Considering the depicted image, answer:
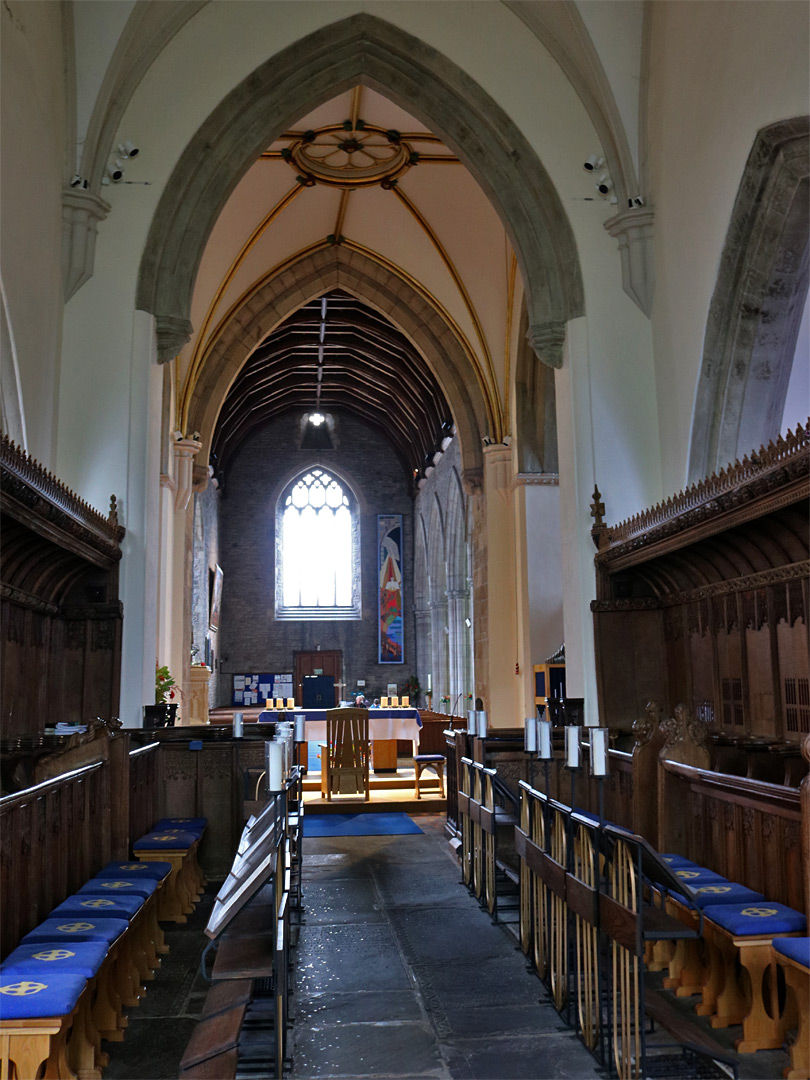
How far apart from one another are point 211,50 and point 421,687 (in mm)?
15682

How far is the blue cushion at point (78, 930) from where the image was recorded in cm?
299


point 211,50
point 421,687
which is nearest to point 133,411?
point 211,50

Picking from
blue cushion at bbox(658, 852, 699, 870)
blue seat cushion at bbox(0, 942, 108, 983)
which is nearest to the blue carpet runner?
blue cushion at bbox(658, 852, 699, 870)

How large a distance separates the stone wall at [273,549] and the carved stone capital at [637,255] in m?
14.9

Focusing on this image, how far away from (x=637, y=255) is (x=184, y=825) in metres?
5.64

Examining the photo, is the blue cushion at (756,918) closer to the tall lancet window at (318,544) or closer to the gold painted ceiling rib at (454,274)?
the gold painted ceiling rib at (454,274)

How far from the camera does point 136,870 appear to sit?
4055mm

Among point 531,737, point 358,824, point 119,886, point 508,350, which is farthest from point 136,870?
point 508,350

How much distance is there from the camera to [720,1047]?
122 inches

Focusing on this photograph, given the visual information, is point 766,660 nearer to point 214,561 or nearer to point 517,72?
point 517,72

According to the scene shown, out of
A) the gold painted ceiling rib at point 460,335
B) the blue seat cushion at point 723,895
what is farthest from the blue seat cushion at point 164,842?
the gold painted ceiling rib at point 460,335

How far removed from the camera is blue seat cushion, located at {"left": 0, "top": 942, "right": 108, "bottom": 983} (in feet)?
8.74

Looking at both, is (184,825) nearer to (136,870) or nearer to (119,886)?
(136,870)

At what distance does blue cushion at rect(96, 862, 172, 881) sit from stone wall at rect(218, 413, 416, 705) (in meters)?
18.0
